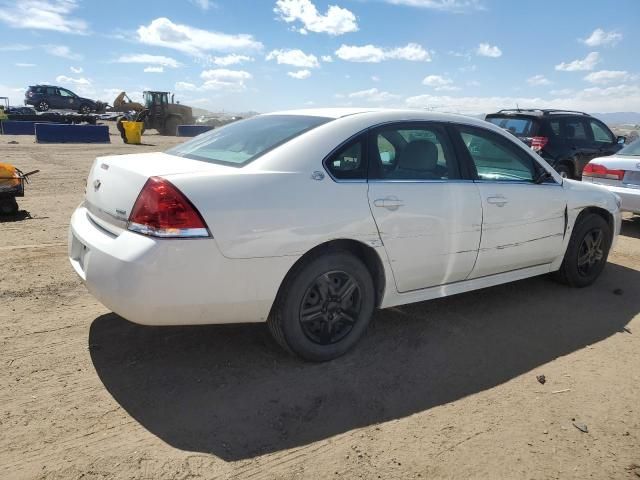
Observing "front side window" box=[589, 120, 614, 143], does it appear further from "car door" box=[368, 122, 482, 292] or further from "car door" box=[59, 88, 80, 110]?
"car door" box=[59, 88, 80, 110]

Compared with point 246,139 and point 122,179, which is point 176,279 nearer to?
point 122,179

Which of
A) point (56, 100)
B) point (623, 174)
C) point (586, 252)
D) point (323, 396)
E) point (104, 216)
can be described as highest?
point (56, 100)

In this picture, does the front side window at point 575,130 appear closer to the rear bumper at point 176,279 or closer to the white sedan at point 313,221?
the white sedan at point 313,221

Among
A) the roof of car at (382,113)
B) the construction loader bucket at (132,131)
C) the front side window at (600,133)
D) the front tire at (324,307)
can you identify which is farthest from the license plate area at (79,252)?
the construction loader bucket at (132,131)

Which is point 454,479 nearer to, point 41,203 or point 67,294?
point 67,294

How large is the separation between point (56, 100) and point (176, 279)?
41523 millimetres

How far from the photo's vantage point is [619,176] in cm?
734

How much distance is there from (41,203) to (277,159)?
21.8 ft

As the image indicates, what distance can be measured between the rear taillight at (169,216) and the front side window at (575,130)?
31.0 feet

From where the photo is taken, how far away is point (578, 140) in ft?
34.0

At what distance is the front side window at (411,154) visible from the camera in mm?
3432

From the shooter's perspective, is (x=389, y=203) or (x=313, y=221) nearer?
(x=313, y=221)

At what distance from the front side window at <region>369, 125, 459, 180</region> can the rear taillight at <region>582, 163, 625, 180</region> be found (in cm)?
A: 478

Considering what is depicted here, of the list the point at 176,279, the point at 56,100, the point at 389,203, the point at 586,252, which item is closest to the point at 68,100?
the point at 56,100
